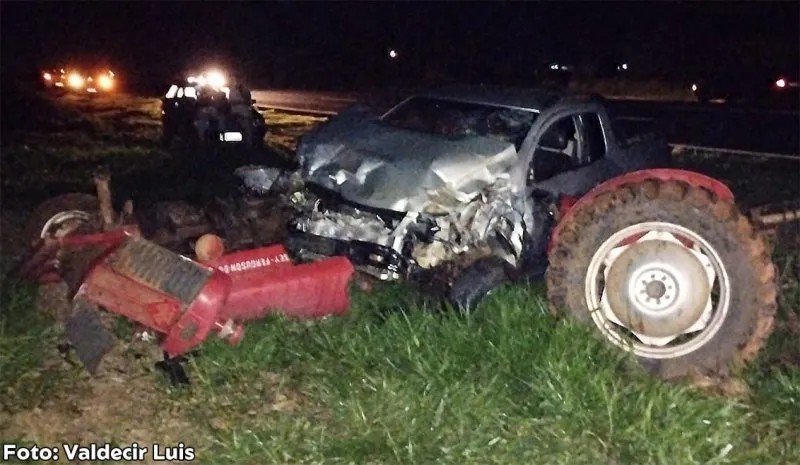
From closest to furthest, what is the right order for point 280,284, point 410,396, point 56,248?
1. point 410,396
2. point 280,284
3. point 56,248

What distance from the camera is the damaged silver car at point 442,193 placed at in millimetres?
5734

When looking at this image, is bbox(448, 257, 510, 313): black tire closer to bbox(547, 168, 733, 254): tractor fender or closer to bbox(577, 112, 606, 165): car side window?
bbox(547, 168, 733, 254): tractor fender

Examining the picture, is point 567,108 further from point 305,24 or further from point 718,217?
point 305,24

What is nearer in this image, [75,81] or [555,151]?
[555,151]

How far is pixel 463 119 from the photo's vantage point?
6.62 metres

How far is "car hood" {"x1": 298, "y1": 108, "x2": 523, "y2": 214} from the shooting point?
5723 mm

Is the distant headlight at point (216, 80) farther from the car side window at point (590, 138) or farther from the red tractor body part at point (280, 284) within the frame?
the red tractor body part at point (280, 284)

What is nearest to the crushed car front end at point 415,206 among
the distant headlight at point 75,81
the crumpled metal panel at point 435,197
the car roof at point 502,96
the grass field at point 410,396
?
the crumpled metal panel at point 435,197

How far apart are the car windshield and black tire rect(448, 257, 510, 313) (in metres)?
1.03

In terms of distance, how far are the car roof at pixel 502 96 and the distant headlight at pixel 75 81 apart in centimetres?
2983

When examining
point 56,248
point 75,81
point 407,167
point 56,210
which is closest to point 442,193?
point 407,167

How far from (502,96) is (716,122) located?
15419 mm

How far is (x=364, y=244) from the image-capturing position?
228 inches

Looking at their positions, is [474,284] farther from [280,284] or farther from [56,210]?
[56,210]
